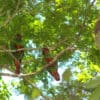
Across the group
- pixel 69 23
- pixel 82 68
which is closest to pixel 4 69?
pixel 69 23

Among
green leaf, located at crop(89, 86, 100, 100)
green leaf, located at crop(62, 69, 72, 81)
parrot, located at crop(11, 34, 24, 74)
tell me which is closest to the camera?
green leaf, located at crop(89, 86, 100, 100)

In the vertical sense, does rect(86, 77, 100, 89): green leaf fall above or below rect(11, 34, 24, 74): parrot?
below

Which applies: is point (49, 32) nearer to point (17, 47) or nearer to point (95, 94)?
point (17, 47)

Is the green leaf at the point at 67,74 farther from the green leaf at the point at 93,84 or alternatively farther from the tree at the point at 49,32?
the tree at the point at 49,32

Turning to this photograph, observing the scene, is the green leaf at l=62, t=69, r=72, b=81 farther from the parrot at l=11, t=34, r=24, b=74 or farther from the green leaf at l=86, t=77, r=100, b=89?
the parrot at l=11, t=34, r=24, b=74

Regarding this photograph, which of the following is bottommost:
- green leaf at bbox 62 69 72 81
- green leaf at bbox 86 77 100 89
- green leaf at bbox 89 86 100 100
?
green leaf at bbox 89 86 100 100

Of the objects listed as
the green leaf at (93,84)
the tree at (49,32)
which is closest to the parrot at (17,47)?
the tree at (49,32)

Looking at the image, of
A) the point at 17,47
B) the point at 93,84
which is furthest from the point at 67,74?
the point at 17,47

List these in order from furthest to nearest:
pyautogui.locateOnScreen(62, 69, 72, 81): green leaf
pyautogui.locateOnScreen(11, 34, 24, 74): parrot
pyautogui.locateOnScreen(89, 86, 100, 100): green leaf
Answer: pyautogui.locateOnScreen(11, 34, 24, 74): parrot
pyautogui.locateOnScreen(62, 69, 72, 81): green leaf
pyautogui.locateOnScreen(89, 86, 100, 100): green leaf

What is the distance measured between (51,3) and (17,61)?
4.93 feet

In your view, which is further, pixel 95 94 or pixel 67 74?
pixel 67 74

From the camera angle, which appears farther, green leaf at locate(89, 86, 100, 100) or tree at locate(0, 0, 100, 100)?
Result: tree at locate(0, 0, 100, 100)

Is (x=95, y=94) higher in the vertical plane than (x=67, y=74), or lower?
lower

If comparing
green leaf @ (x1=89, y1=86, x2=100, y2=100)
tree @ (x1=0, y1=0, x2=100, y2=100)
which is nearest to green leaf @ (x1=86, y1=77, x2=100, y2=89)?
green leaf @ (x1=89, y1=86, x2=100, y2=100)
